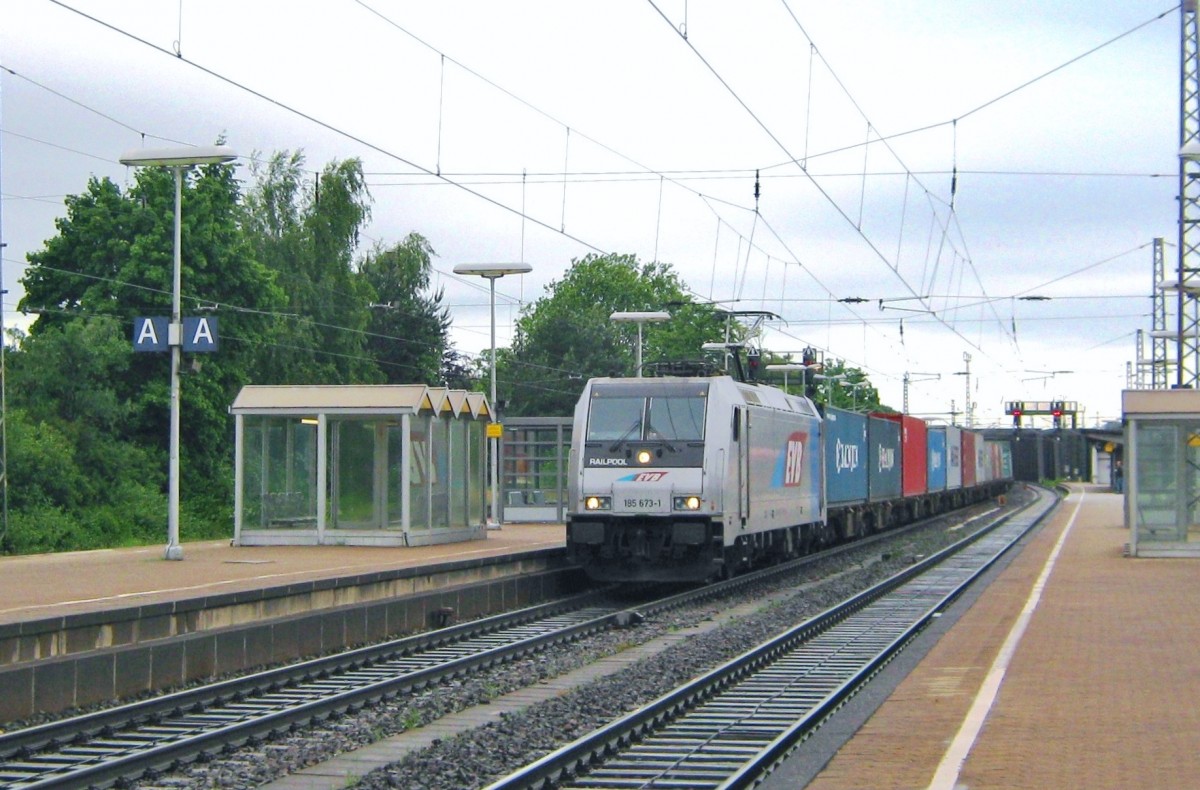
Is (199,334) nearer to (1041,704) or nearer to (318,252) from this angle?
(1041,704)

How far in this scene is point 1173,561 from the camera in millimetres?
26734

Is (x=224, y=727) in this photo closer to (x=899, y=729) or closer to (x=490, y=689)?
(x=490, y=689)

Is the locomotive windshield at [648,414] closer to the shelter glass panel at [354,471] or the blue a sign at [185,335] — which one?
the shelter glass panel at [354,471]

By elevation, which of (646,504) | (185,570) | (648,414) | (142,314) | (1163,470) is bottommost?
(185,570)

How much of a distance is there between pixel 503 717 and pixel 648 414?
1061 centimetres

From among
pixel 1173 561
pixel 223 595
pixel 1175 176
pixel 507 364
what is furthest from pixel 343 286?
pixel 223 595

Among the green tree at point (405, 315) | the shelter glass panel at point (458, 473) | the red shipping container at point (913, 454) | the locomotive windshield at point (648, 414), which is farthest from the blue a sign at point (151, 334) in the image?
the green tree at point (405, 315)

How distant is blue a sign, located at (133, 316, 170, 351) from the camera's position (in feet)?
69.5

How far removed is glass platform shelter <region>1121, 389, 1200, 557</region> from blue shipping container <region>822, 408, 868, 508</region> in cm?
603

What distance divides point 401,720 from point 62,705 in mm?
2596

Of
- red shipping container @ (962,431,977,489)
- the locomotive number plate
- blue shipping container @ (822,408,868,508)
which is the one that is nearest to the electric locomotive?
the locomotive number plate

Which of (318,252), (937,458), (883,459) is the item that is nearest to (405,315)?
(318,252)

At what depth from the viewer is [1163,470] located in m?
26.9

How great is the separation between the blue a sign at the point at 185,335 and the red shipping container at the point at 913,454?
2317 cm
